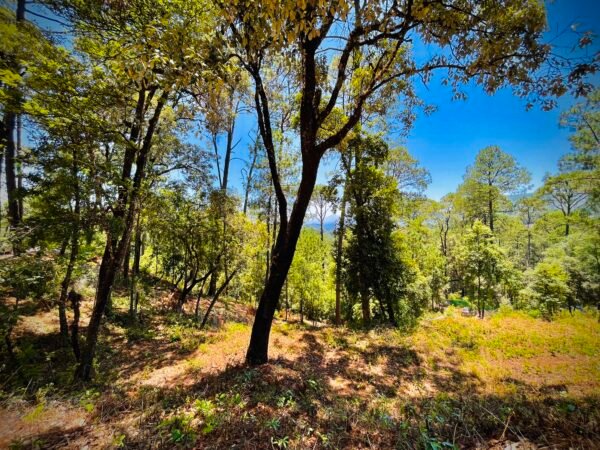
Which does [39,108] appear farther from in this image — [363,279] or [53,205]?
[363,279]

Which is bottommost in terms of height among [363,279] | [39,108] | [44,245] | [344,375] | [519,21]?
[344,375]

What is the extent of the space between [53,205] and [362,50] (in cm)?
756

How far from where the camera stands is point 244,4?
2.98 metres

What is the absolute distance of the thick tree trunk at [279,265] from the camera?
16.8ft

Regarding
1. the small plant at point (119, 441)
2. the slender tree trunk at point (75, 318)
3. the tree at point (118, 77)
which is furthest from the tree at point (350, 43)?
the slender tree trunk at point (75, 318)

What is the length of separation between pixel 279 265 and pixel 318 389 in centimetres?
233

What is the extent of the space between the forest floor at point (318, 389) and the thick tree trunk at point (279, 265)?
1.61 feet

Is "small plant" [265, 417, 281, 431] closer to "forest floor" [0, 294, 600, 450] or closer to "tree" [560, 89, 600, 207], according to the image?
"forest floor" [0, 294, 600, 450]

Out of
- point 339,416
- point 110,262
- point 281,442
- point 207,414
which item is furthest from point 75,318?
point 339,416

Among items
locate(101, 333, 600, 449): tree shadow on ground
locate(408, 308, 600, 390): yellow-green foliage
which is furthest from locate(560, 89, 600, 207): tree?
locate(101, 333, 600, 449): tree shadow on ground

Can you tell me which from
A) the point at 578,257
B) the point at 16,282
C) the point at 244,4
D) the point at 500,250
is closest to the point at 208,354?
the point at 16,282

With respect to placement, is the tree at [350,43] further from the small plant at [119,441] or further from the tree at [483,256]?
the tree at [483,256]

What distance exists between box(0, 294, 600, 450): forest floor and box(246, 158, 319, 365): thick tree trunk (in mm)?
489

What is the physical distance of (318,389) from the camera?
176 inches
